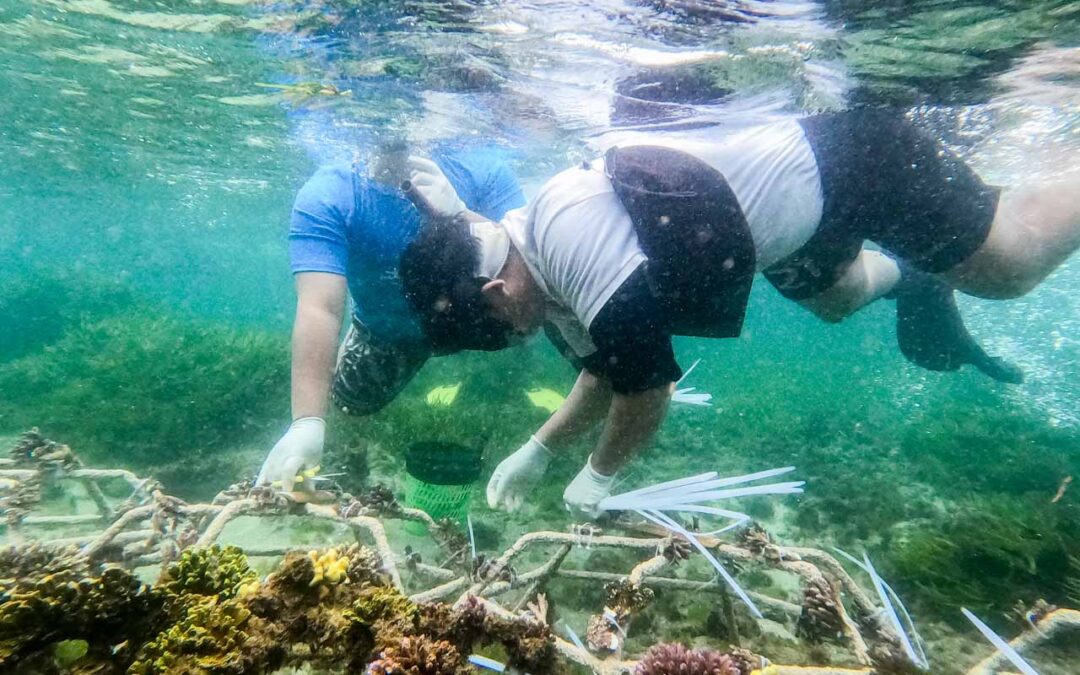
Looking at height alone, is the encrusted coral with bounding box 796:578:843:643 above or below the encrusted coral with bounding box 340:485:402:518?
below

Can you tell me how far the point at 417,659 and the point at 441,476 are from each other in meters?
3.25

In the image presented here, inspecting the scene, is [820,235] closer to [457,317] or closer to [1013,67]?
[457,317]

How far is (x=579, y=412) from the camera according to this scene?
4051mm

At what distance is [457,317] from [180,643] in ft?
6.52

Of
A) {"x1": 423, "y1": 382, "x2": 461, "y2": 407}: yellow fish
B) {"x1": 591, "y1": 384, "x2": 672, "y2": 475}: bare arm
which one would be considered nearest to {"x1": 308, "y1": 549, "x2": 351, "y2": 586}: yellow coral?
{"x1": 591, "y1": 384, "x2": 672, "y2": 475}: bare arm

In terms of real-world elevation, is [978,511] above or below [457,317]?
below

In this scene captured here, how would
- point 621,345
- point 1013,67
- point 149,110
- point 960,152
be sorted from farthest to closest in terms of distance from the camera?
point 149,110, point 960,152, point 1013,67, point 621,345

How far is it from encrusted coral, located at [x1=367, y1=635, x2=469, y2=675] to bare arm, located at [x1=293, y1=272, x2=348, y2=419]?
2.82 m

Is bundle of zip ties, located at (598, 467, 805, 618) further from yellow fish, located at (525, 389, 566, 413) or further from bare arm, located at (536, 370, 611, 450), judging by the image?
yellow fish, located at (525, 389, 566, 413)

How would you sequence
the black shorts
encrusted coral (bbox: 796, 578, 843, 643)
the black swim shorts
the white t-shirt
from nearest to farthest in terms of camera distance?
encrusted coral (bbox: 796, 578, 843, 643)
the white t-shirt
the black shorts
the black swim shorts

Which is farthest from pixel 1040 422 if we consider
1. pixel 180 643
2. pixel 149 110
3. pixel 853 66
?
pixel 149 110

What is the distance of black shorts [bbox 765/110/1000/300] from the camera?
332cm

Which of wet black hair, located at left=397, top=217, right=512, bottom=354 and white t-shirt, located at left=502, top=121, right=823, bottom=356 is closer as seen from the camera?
white t-shirt, located at left=502, top=121, right=823, bottom=356

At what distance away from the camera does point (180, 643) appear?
166cm
